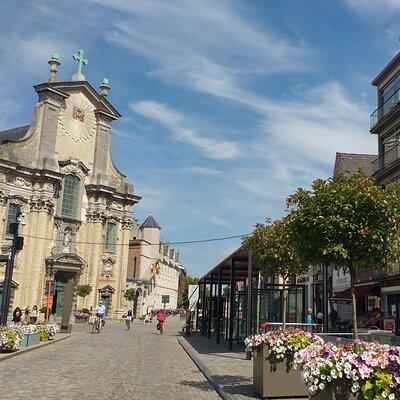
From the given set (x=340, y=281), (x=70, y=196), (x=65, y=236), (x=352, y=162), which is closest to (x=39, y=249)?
(x=65, y=236)

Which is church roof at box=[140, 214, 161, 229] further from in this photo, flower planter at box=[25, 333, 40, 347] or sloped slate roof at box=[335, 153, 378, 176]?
flower planter at box=[25, 333, 40, 347]

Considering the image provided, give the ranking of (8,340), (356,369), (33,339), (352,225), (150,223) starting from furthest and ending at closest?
(150,223) → (33,339) → (8,340) → (352,225) → (356,369)

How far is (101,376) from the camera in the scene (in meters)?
12.0

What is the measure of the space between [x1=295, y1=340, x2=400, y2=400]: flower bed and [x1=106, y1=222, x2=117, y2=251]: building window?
147 feet

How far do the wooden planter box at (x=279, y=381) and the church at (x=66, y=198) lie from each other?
113 feet

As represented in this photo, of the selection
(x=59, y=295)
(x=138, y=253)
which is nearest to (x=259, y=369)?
(x=59, y=295)

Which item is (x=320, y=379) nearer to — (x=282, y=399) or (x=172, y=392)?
(x=282, y=399)

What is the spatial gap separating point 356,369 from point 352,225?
356cm

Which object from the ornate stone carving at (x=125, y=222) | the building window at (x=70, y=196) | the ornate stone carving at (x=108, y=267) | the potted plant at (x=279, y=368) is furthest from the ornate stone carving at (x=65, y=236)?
the potted plant at (x=279, y=368)

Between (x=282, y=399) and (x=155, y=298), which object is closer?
(x=282, y=399)

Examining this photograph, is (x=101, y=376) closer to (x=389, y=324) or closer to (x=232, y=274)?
(x=232, y=274)

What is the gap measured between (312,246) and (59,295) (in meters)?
39.0

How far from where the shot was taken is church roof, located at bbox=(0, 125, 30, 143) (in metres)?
49.5

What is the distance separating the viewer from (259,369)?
31.6ft
